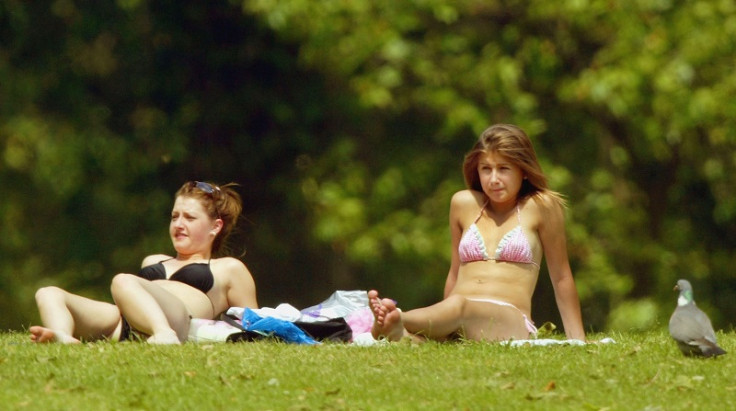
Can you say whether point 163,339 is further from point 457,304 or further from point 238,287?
point 457,304

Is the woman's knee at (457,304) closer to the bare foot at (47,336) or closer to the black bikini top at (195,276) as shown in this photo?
the black bikini top at (195,276)

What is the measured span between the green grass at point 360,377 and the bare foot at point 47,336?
0.44 feet

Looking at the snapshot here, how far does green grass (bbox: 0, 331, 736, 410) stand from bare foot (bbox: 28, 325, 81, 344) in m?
0.13

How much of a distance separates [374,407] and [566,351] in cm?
182

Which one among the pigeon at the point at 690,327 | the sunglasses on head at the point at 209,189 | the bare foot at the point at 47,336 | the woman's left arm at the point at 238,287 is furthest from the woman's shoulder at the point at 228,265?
the pigeon at the point at 690,327

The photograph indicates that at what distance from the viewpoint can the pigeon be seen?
682 cm

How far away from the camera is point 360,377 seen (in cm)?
654

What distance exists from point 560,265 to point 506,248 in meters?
0.34

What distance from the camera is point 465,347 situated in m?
7.50

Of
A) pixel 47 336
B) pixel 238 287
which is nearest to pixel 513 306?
pixel 238 287

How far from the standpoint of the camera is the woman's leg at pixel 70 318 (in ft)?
25.2

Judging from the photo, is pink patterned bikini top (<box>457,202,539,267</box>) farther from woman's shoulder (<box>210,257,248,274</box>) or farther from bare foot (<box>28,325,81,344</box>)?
bare foot (<box>28,325,81,344</box>)

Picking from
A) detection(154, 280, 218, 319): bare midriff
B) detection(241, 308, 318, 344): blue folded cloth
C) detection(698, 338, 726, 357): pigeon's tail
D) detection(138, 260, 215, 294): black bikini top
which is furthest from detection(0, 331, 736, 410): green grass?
detection(138, 260, 215, 294): black bikini top

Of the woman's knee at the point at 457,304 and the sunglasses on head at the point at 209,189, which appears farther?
the sunglasses on head at the point at 209,189
